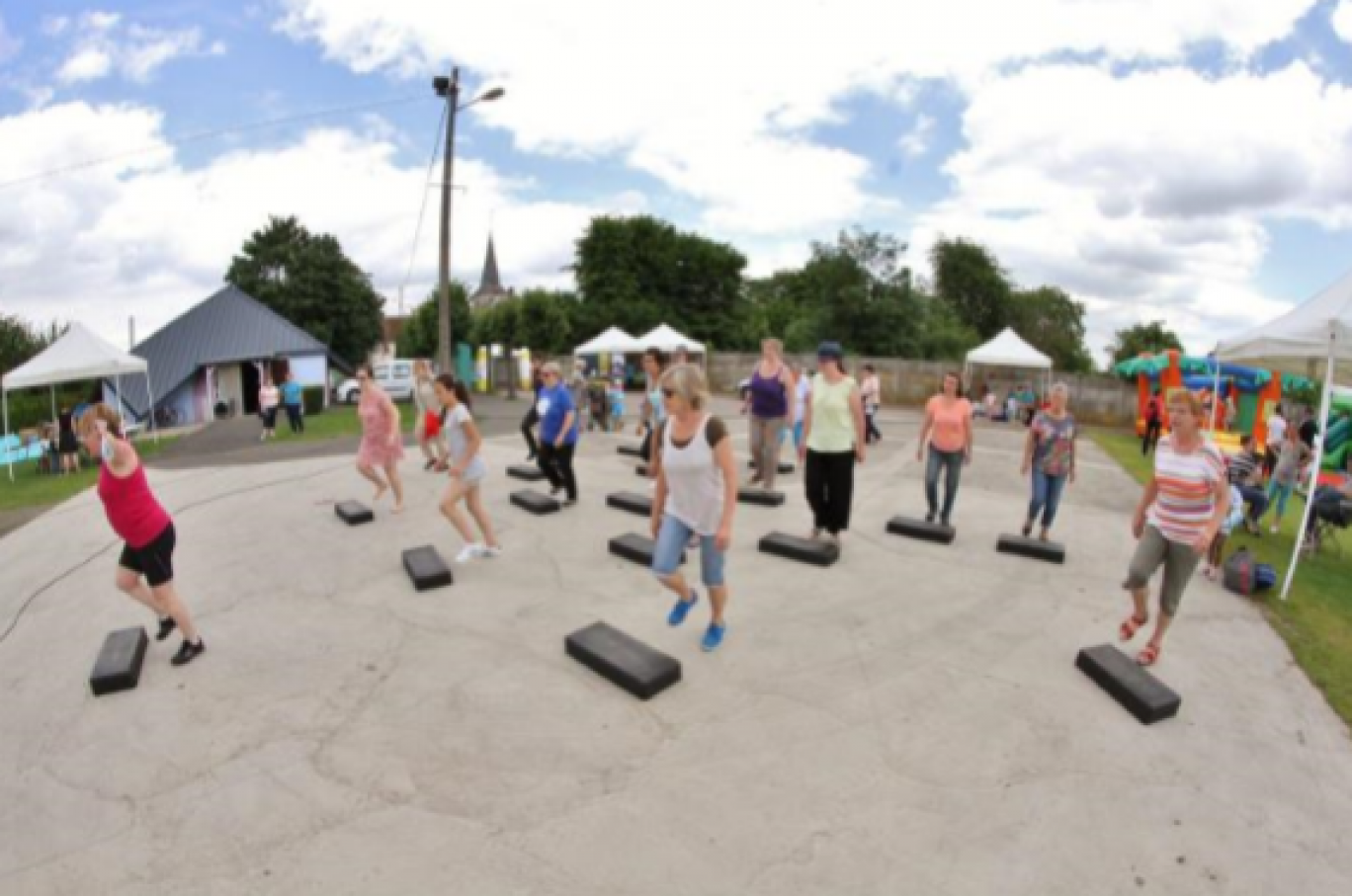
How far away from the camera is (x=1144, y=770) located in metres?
A: 3.34

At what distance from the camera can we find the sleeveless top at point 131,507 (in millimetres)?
4172

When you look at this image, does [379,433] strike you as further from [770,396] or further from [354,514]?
[770,396]

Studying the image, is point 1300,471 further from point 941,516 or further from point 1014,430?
point 1014,430

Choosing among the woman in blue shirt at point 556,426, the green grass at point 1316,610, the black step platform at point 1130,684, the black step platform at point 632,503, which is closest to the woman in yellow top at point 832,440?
the black step platform at point 632,503

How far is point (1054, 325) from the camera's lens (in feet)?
178

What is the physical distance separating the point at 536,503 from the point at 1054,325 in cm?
5734

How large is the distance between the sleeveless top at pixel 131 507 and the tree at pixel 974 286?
51233 millimetres

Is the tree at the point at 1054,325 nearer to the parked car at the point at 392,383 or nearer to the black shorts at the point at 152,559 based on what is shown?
the parked car at the point at 392,383

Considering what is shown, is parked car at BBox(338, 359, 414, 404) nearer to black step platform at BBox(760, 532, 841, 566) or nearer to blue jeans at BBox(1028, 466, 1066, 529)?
black step platform at BBox(760, 532, 841, 566)

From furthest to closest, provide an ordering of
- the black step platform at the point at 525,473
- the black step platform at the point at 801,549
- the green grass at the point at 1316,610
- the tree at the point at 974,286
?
the tree at the point at 974,286
the black step platform at the point at 525,473
the black step platform at the point at 801,549
the green grass at the point at 1316,610

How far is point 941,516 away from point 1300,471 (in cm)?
619

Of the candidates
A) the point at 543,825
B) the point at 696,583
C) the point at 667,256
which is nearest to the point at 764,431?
the point at 696,583

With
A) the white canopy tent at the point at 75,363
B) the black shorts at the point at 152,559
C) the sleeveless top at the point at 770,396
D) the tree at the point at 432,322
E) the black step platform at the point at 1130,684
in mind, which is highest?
the tree at the point at 432,322

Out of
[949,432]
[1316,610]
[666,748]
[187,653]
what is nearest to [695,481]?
[666,748]
